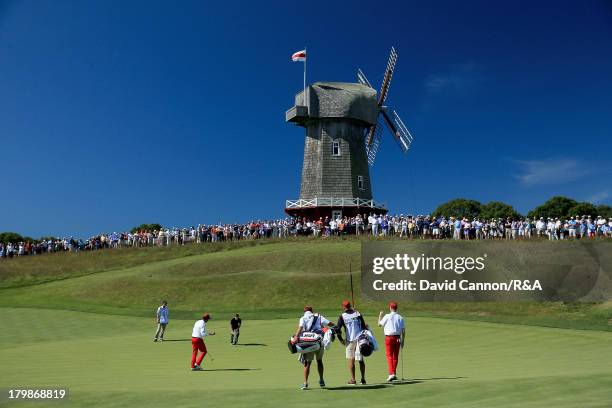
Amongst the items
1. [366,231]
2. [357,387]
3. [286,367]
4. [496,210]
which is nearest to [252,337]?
[286,367]

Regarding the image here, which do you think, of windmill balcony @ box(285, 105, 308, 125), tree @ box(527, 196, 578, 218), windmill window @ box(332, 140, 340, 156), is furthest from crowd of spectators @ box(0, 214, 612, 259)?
tree @ box(527, 196, 578, 218)

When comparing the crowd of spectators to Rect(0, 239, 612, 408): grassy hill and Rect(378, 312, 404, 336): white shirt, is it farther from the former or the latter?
Rect(378, 312, 404, 336): white shirt

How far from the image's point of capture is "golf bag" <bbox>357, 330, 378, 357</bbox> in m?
16.7

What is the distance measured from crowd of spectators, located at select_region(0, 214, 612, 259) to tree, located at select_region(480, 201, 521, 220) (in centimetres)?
6384

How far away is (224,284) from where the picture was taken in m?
49.7

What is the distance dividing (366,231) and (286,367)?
1763 inches

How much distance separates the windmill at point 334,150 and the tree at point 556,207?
64165 millimetres

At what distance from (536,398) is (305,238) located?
51948 millimetres

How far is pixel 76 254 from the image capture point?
69.4 metres

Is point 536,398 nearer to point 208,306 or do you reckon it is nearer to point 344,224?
point 208,306

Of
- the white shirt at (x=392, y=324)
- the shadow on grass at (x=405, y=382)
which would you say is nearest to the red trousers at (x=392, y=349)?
the white shirt at (x=392, y=324)

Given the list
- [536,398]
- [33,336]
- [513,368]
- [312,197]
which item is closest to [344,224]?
[312,197]

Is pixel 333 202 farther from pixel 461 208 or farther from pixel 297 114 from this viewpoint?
pixel 461 208

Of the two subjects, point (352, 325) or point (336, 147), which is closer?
point (352, 325)
